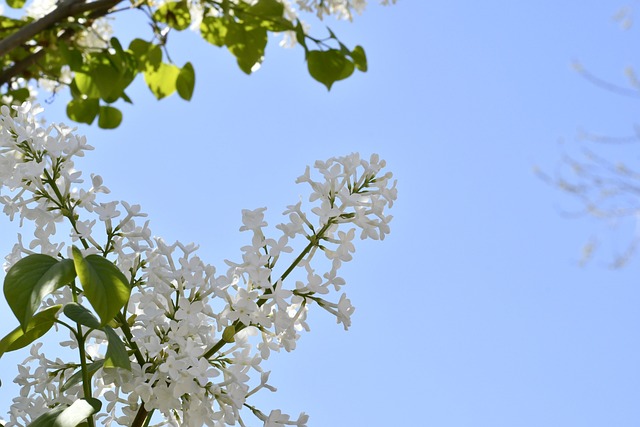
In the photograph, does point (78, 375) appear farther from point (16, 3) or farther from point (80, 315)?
point (16, 3)

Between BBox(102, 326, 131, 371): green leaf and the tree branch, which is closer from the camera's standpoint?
BBox(102, 326, 131, 371): green leaf

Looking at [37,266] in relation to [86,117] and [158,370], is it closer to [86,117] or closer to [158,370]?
[158,370]

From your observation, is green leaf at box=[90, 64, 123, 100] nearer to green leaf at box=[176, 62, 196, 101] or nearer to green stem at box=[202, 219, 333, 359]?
green leaf at box=[176, 62, 196, 101]

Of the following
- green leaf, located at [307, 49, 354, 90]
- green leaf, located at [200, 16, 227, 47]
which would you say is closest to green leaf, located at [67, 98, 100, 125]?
green leaf, located at [200, 16, 227, 47]

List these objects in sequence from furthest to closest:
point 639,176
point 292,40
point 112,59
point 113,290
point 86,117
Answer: point 639,176 < point 292,40 < point 86,117 < point 112,59 < point 113,290

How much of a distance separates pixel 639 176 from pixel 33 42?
1.60m

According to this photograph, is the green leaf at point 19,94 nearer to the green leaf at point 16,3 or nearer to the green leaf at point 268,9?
the green leaf at point 16,3

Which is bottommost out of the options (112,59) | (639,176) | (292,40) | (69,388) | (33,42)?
(69,388)

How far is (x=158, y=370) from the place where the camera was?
1.54 feet

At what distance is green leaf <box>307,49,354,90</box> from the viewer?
3.72 feet

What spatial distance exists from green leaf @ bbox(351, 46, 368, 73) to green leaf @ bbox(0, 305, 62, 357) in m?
0.76

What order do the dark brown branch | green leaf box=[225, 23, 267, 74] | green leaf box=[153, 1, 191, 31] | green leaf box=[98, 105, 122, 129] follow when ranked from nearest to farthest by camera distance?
the dark brown branch → green leaf box=[225, 23, 267, 74] → green leaf box=[153, 1, 191, 31] → green leaf box=[98, 105, 122, 129]

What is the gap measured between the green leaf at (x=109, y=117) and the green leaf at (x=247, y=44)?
1.02 feet

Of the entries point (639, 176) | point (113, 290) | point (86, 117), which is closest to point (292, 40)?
point (86, 117)
